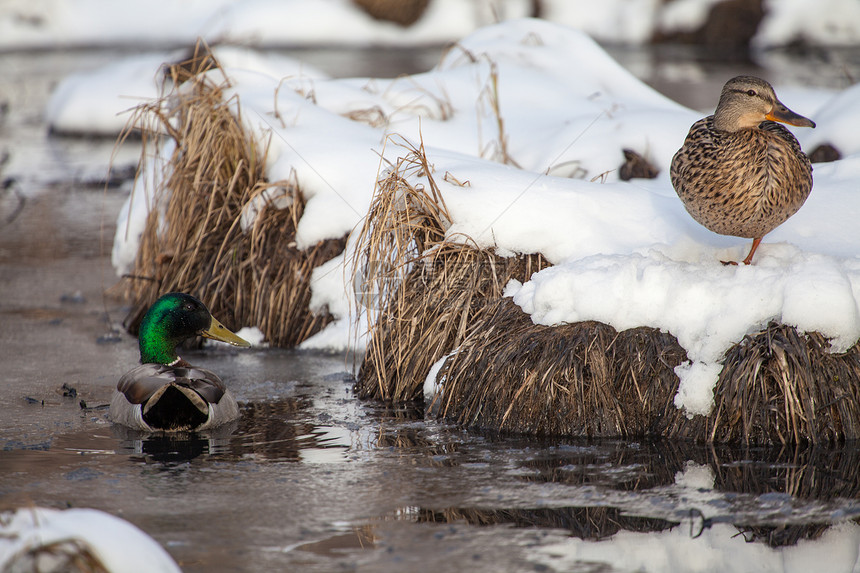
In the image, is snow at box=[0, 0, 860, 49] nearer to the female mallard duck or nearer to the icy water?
the icy water

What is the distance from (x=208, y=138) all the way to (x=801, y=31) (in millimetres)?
18958

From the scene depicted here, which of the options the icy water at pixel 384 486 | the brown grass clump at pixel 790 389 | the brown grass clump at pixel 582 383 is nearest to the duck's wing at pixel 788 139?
the brown grass clump at pixel 790 389

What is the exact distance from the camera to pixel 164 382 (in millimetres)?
4969

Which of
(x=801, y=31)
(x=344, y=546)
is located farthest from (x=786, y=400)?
(x=801, y=31)

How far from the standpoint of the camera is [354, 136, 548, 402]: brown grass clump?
5.43 metres

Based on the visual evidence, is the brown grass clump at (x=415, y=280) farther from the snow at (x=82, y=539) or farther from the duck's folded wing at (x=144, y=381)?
the snow at (x=82, y=539)

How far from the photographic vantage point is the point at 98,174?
41.4ft

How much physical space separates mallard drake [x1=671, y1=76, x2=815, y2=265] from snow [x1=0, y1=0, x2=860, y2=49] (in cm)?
1833

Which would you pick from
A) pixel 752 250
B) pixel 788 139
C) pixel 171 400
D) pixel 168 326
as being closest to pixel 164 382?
pixel 171 400

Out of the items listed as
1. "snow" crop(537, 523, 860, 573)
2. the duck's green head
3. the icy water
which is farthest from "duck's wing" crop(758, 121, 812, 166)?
the duck's green head

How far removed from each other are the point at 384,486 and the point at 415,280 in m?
1.59

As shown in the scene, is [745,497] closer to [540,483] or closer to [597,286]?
[540,483]

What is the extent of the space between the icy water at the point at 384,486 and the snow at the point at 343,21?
18.0 metres

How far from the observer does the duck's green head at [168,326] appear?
5391 mm
